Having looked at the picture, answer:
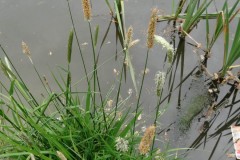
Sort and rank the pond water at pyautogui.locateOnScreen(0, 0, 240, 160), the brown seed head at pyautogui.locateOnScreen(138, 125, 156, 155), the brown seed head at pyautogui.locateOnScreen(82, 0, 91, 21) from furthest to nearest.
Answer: the pond water at pyautogui.locateOnScreen(0, 0, 240, 160) < the brown seed head at pyautogui.locateOnScreen(82, 0, 91, 21) < the brown seed head at pyautogui.locateOnScreen(138, 125, 156, 155)

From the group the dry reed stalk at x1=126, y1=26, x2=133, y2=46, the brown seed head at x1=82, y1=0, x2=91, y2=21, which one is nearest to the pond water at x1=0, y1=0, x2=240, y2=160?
the dry reed stalk at x1=126, y1=26, x2=133, y2=46

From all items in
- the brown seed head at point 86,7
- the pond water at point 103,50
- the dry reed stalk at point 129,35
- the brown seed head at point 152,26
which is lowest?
the pond water at point 103,50

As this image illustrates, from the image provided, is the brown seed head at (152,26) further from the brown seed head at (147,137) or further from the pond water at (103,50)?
the pond water at (103,50)

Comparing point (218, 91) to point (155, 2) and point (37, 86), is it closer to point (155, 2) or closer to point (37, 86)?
point (155, 2)

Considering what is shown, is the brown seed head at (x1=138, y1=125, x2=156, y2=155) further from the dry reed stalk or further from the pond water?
the pond water

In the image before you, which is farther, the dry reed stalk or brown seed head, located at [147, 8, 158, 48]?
the dry reed stalk

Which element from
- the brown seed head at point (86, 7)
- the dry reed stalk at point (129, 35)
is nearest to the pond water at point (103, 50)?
the dry reed stalk at point (129, 35)

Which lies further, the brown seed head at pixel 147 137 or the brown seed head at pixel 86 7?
the brown seed head at pixel 86 7

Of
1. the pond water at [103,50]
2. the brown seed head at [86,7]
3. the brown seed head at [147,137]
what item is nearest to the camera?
the brown seed head at [147,137]

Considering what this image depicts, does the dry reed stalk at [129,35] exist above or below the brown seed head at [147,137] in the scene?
above

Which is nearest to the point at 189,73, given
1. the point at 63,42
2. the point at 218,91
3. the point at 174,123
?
the point at 218,91
